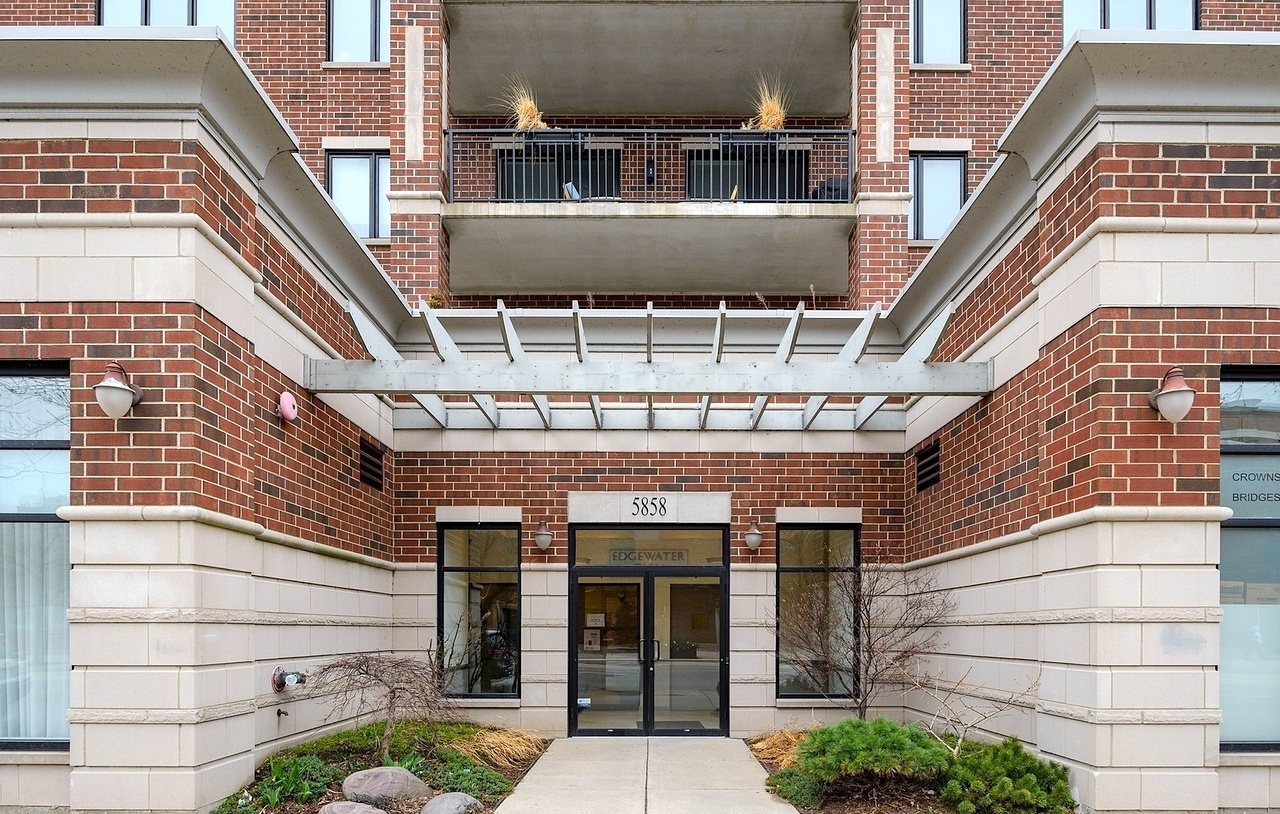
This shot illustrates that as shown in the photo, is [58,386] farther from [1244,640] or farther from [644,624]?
[1244,640]

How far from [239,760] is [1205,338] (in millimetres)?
8119

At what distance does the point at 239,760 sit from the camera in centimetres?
832

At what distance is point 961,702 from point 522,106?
11132 mm

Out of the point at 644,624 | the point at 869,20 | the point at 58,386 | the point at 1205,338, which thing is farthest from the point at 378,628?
the point at 869,20

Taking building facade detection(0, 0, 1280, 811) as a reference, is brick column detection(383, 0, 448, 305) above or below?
above

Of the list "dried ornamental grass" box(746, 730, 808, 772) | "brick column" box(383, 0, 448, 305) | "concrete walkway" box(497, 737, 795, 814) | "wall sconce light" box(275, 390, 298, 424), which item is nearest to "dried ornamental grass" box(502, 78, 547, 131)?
"brick column" box(383, 0, 448, 305)

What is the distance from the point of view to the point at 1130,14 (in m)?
17.0

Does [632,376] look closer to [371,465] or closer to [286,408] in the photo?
[286,408]

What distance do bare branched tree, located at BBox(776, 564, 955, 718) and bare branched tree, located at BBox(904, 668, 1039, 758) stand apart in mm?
417

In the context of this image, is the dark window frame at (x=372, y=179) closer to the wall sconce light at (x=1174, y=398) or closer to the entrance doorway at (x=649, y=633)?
the entrance doorway at (x=649, y=633)

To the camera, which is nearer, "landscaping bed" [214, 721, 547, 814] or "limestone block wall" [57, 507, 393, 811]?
"limestone block wall" [57, 507, 393, 811]

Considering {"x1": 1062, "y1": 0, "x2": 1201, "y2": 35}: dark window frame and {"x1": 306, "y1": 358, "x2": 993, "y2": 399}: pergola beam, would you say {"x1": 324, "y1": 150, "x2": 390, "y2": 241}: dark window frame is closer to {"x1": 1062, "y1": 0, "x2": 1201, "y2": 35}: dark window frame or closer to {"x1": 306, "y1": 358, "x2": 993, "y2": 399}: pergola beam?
{"x1": 306, "y1": 358, "x2": 993, "y2": 399}: pergola beam

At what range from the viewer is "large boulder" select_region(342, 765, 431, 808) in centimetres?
870

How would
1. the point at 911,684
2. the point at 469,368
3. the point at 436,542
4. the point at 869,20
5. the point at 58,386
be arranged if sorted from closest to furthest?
the point at 58,386
the point at 469,368
the point at 911,684
the point at 436,542
the point at 869,20
